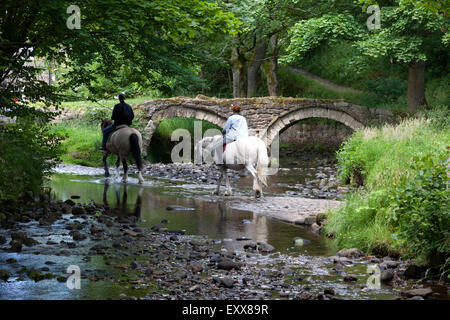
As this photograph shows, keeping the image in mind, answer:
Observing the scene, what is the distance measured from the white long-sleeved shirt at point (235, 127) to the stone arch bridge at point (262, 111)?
44.0ft

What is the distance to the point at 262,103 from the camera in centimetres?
2827

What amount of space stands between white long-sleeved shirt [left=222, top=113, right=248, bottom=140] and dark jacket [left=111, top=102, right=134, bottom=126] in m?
3.48

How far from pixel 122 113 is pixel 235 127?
3896 mm

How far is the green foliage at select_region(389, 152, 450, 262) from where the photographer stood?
7035 mm

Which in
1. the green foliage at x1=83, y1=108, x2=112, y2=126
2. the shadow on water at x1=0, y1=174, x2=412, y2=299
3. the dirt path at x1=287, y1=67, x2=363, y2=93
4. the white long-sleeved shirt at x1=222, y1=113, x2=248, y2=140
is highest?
the dirt path at x1=287, y1=67, x2=363, y2=93

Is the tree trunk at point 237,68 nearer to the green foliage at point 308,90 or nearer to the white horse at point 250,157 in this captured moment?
the green foliage at point 308,90

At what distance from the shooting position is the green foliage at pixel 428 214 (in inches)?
277

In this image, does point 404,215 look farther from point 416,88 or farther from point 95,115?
point 95,115

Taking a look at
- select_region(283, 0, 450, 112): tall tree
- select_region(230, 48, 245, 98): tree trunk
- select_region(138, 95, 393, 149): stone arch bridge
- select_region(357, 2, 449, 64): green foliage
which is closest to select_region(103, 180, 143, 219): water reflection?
select_region(138, 95, 393, 149): stone arch bridge

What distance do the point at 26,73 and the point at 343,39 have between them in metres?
18.8

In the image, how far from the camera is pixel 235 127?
1423 cm

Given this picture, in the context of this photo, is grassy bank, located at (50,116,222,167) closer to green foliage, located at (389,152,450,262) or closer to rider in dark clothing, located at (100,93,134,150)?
rider in dark clothing, located at (100,93,134,150)

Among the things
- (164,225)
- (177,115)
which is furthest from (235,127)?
(177,115)
